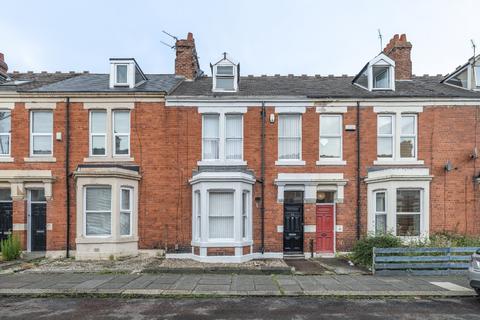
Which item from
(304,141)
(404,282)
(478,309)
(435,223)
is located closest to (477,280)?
(478,309)

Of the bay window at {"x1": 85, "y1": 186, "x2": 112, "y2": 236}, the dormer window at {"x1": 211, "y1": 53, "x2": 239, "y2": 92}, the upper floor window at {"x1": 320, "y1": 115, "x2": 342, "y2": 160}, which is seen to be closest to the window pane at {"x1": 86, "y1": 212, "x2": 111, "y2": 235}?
the bay window at {"x1": 85, "y1": 186, "x2": 112, "y2": 236}

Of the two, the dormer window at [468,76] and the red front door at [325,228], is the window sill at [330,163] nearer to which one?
the red front door at [325,228]

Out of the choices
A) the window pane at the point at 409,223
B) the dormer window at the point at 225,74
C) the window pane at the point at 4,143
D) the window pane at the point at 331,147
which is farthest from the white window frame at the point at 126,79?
the window pane at the point at 409,223

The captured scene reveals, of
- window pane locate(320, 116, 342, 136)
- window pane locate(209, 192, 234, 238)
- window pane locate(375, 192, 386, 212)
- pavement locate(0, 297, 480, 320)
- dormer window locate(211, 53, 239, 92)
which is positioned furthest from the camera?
dormer window locate(211, 53, 239, 92)

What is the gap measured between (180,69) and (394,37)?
11.9 meters

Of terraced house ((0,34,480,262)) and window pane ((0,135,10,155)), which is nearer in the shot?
terraced house ((0,34,480,262))

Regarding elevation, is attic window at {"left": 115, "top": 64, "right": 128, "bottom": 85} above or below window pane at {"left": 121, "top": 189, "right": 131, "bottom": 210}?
above

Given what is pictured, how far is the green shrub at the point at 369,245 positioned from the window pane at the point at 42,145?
46.7 ft

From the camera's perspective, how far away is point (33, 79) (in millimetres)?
18969

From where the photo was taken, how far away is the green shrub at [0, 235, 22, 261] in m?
14.2

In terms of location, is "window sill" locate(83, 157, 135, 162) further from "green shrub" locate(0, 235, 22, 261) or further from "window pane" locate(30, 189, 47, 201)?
"green shrub" locate(0, 235, 22, 261)

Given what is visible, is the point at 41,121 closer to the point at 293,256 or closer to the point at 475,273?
the point at 293,256

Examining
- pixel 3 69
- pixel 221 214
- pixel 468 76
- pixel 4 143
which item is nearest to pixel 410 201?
pixel 468 76

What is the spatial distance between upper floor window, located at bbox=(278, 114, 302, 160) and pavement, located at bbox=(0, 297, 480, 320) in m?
7.54
